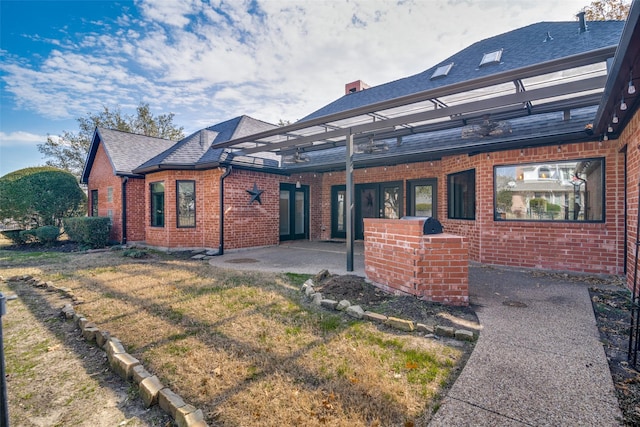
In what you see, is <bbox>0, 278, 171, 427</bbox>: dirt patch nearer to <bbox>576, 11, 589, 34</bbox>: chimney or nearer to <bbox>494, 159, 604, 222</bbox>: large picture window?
<bbox>494, 159, 604, 222</bbox>: large picture window

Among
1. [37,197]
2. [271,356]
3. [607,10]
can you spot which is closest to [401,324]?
[271,356]

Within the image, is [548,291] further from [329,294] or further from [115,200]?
[115,200]

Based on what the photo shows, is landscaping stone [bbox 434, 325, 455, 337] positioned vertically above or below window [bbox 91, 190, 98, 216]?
below

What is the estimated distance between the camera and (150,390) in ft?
7.36

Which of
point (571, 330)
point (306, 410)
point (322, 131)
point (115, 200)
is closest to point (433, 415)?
point (306, 410)

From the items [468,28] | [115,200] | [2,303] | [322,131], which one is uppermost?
[468,28]

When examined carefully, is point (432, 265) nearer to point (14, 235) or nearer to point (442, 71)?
point (442, 71)

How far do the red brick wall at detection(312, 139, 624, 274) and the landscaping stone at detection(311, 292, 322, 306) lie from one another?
476 cm

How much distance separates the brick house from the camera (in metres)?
4.85

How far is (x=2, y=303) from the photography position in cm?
158

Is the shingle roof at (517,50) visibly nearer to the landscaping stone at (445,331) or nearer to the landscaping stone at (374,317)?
the landscaping stone at (445,331)

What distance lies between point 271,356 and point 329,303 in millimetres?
1511

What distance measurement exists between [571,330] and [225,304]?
14.2ft

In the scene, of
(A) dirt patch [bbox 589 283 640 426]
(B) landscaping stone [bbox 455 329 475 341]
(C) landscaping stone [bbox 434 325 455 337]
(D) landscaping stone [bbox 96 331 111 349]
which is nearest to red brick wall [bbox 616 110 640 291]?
(A) dirt patch [bbox 589 283 640 426]
